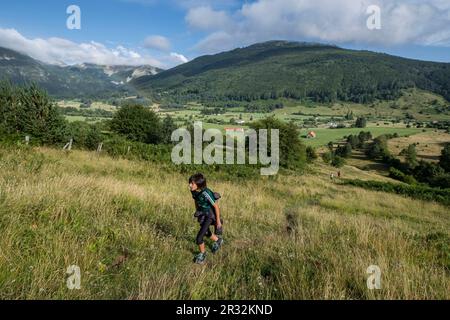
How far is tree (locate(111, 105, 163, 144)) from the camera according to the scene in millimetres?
55188

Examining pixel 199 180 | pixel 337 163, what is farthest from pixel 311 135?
pixel 199 180

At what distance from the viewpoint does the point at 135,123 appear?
2176 inches

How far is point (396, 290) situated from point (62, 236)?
454cm

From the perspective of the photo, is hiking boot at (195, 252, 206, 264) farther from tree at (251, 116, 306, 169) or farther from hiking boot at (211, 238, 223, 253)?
tree at (251, 116, 306, 169)

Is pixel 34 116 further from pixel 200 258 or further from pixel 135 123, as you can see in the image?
pixel 135 123

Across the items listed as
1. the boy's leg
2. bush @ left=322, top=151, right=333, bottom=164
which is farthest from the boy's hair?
bush @ left=322, top=151, right=333, bottom=164

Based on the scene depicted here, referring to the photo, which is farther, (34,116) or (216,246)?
(34,116)

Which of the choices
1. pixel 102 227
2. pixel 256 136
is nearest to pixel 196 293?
pixel 102 227

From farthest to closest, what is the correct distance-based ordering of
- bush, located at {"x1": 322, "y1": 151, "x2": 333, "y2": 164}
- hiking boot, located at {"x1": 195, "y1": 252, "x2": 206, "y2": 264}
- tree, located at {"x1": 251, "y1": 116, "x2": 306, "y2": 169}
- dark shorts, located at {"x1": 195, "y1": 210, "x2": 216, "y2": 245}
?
bush, located at {"x1": 322, "y1": 151, "x2": 333, "y2": 164}, tree, located at {"x1": 251, "y1": 116, "x2": 306, "y2": 169}, dark shorts, located at {"x1": 195, "y1": 210, "x2": 216, "y2": 245}, hiking boot, located at {"x1": 195, "y1": 252, "x2": 206, "y2": 264}

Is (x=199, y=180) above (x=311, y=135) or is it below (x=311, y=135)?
below

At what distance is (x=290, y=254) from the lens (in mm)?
5422

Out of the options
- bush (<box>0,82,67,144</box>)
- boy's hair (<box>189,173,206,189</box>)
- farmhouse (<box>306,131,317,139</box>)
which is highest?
bush (<box>0,82,67,144</box>)

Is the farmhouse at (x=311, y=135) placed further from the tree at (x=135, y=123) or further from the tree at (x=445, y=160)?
the tree at (x=135, y=123)
